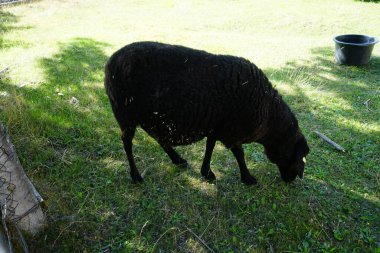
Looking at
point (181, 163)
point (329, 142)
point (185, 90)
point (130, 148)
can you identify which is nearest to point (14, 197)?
point (130, 148)

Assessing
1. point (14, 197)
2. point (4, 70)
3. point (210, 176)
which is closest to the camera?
point (14, 197)

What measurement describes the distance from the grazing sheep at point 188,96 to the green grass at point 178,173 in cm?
58

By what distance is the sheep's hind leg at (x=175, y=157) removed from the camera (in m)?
4.34

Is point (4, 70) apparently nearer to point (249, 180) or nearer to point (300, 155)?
point (249, 180)

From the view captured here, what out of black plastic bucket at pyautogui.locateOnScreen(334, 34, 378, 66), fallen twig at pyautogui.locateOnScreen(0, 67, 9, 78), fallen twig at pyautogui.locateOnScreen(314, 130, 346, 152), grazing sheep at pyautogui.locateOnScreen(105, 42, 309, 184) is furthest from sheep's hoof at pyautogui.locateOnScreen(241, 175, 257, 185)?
black plastic bucket at pyautogui.locateOnScreen(334, 34, 378, 66)

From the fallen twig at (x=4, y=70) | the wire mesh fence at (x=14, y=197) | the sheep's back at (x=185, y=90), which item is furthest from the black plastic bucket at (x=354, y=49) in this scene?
the wire mesh fence at (x=14, y=197)

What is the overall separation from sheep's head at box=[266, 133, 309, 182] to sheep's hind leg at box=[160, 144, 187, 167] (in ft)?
3.85

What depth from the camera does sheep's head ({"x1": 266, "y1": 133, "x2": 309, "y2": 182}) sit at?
3977 mm

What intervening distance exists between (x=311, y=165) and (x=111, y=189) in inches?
109

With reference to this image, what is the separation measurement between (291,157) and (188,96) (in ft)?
5.21

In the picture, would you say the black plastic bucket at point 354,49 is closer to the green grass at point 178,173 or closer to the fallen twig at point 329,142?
the green grass at point 178,173

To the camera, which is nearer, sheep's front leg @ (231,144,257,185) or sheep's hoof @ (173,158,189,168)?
sheep's front leg @ (231,144,257,185)

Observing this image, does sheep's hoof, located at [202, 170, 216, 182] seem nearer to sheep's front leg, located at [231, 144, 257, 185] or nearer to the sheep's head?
sheep's front leg, located at [231, 144, 257, 185]

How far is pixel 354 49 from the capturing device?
804 cm
